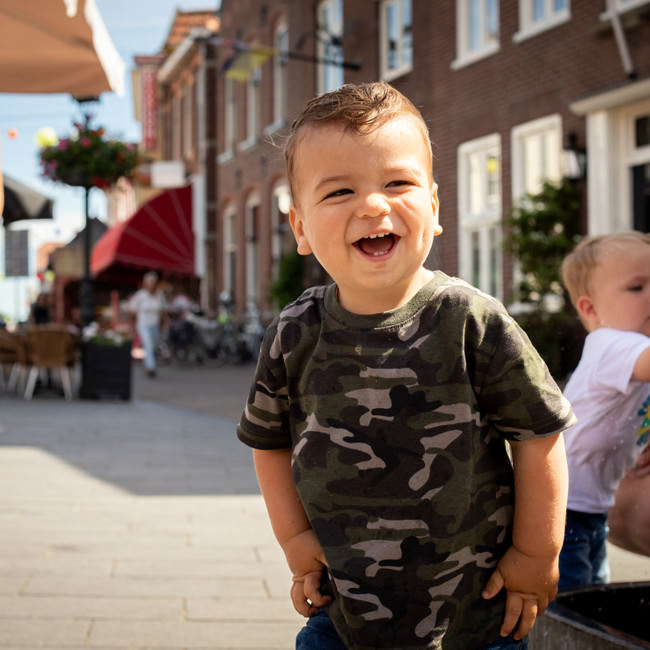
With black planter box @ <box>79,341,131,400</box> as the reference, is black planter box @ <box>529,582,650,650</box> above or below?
above

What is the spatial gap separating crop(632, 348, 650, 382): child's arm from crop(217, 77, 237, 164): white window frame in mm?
25110

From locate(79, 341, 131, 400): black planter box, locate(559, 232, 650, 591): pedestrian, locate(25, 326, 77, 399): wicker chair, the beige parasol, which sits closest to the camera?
locate(559, 232, 650, 591): pedestrian

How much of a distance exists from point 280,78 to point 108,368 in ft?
42.0

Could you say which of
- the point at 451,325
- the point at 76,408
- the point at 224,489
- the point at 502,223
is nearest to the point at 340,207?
the point at 451,325

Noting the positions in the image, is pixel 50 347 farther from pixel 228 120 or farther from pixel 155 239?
pixel 228 120

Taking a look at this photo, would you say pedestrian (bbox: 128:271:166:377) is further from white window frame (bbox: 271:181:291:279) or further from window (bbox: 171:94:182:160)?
window (bbox: 171:94:182:160)

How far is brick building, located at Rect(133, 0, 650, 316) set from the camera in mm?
12055

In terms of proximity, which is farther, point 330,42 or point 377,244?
point 330,42

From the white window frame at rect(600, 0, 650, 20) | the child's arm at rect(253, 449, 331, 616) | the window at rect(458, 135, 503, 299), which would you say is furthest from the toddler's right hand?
the window at rect(458, 135, 503, 299)

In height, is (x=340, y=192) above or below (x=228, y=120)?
below

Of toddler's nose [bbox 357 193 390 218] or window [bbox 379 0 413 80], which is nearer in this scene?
toddler's nose [bbox 357 193 390 218]

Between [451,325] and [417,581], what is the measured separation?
42 centimetres

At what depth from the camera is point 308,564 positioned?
1.83 metres

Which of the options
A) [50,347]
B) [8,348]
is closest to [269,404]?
[50,347]
